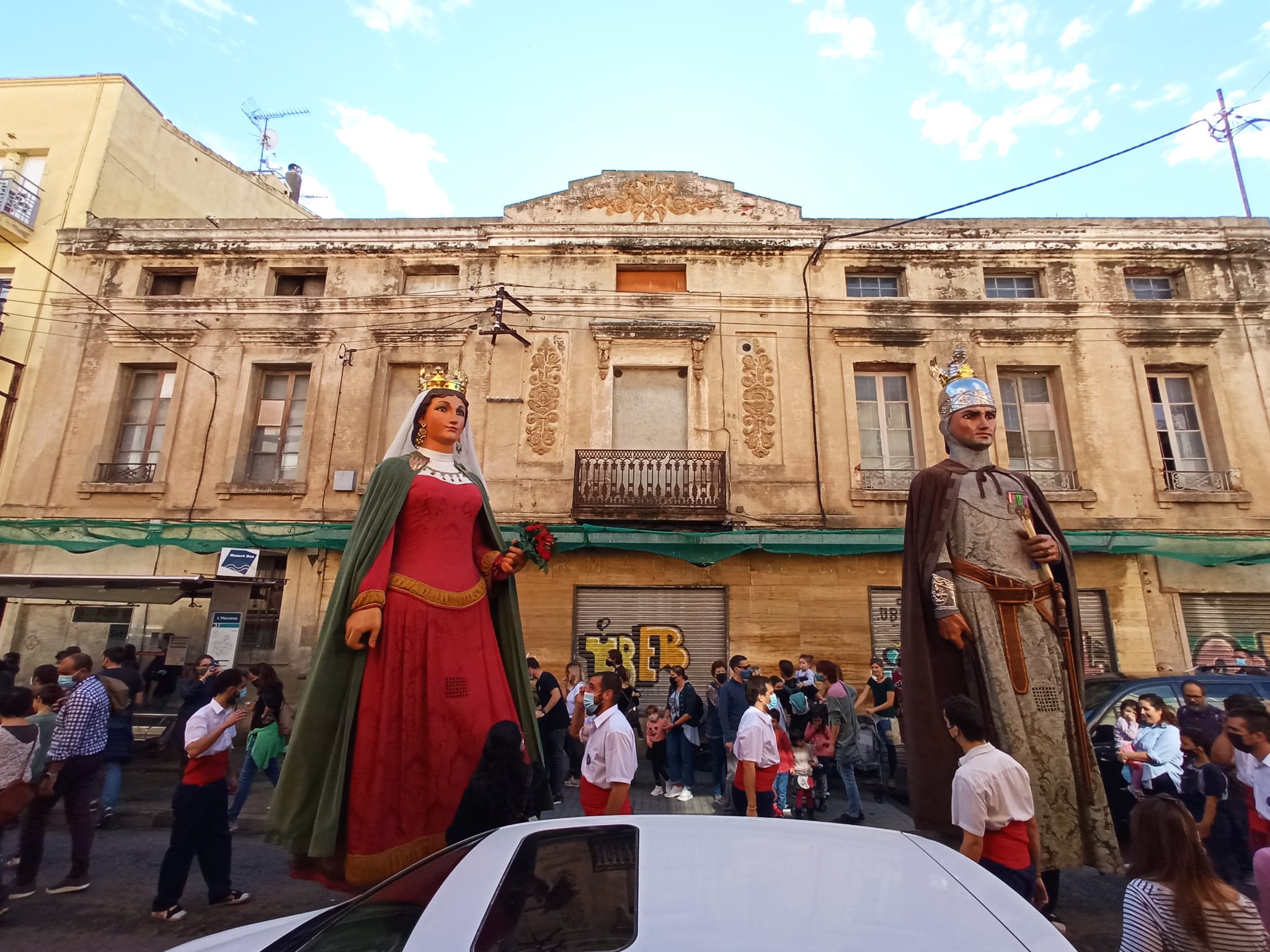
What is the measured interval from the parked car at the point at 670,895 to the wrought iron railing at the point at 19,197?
18047mm

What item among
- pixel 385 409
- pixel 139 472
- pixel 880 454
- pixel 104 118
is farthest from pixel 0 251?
pixel 880 454

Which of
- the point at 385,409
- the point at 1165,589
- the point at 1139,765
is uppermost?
the point at 385,409

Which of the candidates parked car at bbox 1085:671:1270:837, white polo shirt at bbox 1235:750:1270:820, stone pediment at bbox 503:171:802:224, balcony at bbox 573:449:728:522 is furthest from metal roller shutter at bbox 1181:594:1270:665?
stone pediment at bbox 503:171:802:224

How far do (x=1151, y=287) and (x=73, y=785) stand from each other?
59.2 ft

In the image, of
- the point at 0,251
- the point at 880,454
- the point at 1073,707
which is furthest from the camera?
the point at 0,251

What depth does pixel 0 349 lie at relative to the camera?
45.2 ft

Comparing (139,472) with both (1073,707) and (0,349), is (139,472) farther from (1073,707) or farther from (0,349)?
(1073,707)

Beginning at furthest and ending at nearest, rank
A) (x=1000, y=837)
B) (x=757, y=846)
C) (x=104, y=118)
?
(x=104, y=118)
(x=1000, y=837)
(x=757, y=846)

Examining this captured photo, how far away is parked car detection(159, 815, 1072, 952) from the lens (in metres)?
1.45

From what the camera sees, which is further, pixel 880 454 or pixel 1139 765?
pixel 880 454

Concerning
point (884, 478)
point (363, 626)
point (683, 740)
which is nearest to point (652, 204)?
point (884, 478)

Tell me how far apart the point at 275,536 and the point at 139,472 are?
3677 millimetres

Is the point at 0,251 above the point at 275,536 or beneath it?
above

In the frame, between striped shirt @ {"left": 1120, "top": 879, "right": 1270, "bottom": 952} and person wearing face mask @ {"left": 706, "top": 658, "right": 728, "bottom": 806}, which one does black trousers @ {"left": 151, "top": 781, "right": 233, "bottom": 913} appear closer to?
striped shirt @ {"left": 1120, "top": 879, "right": 1270, "bottom": 952}
